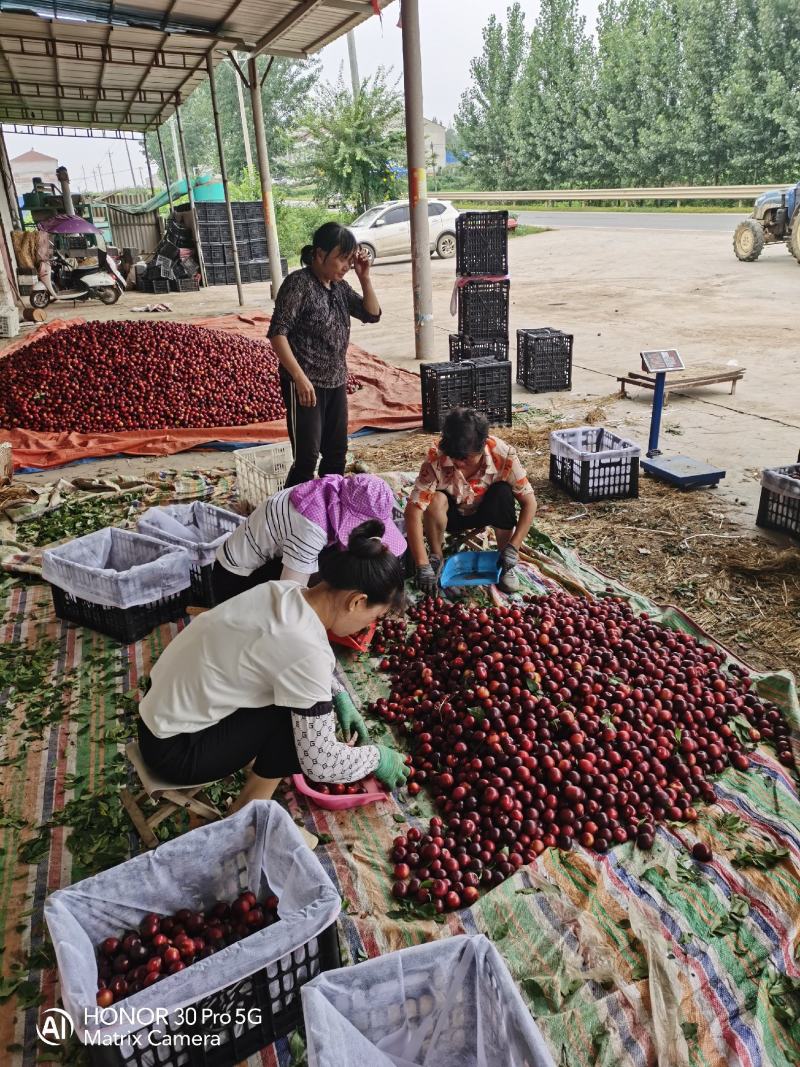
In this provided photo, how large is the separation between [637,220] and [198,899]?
27934mm

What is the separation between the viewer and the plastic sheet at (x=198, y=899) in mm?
1638

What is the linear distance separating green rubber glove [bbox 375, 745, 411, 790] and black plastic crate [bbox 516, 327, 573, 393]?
5.97m

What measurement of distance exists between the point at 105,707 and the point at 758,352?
8309 millimetres

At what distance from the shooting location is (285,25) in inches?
438

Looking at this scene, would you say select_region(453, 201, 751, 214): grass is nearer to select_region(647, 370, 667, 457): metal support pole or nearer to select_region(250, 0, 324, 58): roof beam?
select_region(250, 0, 324, 58): roof beam

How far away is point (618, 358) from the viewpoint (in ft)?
30.0

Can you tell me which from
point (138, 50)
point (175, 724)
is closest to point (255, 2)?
point (138, 50)

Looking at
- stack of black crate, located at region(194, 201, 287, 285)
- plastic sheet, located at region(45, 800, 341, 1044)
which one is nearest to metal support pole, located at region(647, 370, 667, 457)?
plastic sheet, located at region(45, 800, 341, 1044)

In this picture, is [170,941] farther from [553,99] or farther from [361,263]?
[553,99]

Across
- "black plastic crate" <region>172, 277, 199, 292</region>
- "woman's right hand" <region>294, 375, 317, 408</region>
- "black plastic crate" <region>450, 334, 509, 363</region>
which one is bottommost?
"black plastic crate" <region>172, 277, 199, 292</region>

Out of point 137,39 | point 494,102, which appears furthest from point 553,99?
point 137,39

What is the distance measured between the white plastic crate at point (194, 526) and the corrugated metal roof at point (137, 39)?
8.32 m

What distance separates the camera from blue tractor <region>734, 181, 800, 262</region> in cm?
1517

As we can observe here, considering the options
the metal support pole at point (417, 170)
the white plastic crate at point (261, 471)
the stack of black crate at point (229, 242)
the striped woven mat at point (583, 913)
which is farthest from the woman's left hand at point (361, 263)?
the stack of black crate at point (229, 242)
